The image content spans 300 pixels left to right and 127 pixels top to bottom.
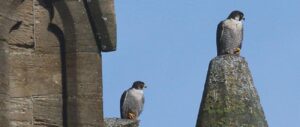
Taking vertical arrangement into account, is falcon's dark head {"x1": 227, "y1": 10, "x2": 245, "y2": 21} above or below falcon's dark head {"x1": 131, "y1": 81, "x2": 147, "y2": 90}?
above

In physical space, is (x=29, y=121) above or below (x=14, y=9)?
below

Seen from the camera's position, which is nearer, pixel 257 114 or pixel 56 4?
pixel 56 4

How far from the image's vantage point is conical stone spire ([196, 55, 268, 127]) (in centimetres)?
2417

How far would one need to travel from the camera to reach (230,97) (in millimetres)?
24859

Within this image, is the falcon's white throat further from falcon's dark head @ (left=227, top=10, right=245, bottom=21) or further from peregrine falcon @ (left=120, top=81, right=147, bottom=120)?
falcon's dark head @ (left=227, top=10, right=245, bottom=21)

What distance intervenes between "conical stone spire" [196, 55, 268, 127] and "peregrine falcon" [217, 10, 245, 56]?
185 millimetres

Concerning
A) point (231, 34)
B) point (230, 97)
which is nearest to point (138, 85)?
point (230, 97)

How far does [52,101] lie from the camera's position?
18016mm

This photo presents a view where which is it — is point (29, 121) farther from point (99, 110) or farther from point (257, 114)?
point (257, 114)

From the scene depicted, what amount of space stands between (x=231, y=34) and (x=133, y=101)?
3.89 metres

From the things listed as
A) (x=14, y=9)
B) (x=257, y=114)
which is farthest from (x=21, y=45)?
(x=257, y=114)

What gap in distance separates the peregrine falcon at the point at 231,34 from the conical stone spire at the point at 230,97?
185 mm

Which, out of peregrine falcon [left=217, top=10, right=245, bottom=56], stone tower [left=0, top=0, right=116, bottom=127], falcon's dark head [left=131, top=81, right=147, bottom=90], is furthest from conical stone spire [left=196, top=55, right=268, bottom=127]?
stone tower [left=0, top=0, right=116, bottom=127]

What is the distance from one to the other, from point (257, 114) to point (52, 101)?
22.8ft
